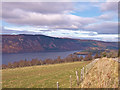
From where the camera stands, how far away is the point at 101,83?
1166 cm

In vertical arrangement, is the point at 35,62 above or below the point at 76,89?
below

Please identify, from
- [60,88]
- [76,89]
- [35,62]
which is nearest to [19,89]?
[60,88]

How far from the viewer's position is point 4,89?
52.8 feet

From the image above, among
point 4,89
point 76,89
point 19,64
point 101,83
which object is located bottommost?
point 19,64

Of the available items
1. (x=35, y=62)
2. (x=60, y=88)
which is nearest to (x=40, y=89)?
(x=60, y=88)

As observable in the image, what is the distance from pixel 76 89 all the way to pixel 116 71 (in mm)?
6514

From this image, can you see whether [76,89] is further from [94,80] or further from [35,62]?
[35,62]

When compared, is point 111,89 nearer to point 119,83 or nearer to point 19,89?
point 119,83

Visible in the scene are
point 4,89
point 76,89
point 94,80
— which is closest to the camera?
point 76,89

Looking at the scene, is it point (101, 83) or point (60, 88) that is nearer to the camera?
point (101, 83)

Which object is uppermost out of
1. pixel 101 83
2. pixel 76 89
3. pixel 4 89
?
pixel 101 83

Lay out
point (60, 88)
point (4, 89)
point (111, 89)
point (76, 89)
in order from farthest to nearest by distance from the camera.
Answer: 1. point (4, 89)
2. point (60, 88)
3. point (76, 89)
4. point (111, 89)

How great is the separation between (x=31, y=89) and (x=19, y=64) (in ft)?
357

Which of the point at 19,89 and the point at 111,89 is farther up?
the point at 111,89
